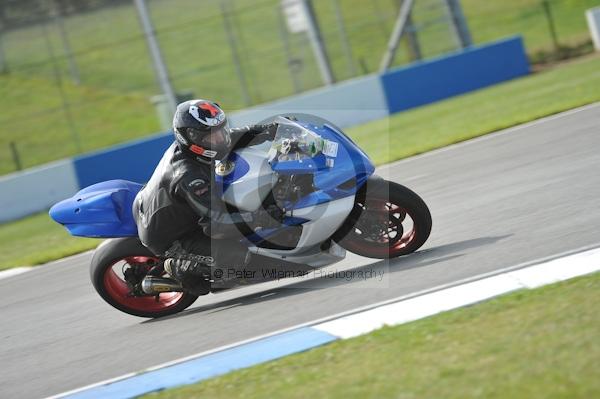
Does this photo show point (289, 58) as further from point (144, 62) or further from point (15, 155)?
point (15, 155)

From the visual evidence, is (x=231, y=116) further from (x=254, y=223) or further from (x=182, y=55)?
(x=254, y=223)

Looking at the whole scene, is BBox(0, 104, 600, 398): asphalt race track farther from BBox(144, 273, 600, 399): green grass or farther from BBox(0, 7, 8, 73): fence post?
BBox(0, 7, 8, 73): fence post

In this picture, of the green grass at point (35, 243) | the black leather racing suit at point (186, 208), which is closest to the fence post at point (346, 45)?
the green grass at point (35, 243)

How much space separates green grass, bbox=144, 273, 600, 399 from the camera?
4379 millimetres

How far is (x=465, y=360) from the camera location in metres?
4.81

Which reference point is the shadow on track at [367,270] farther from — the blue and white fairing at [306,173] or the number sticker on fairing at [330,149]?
the number sticker on fairing at [330,149]

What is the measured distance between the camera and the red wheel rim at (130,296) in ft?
25.0

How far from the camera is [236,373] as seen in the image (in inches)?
221

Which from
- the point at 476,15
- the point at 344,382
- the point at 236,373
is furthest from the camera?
the point at 476,15

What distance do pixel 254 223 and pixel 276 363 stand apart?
1634 mm

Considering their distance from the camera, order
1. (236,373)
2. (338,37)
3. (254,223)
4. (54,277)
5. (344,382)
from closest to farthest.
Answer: (344,382) → (236,373) → (254,223) → (54,277) → (338,37)

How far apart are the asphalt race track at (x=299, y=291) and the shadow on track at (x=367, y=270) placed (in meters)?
0.01

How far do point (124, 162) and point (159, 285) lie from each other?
40.4 feet

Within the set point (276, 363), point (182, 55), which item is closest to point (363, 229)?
point (276, 363)
